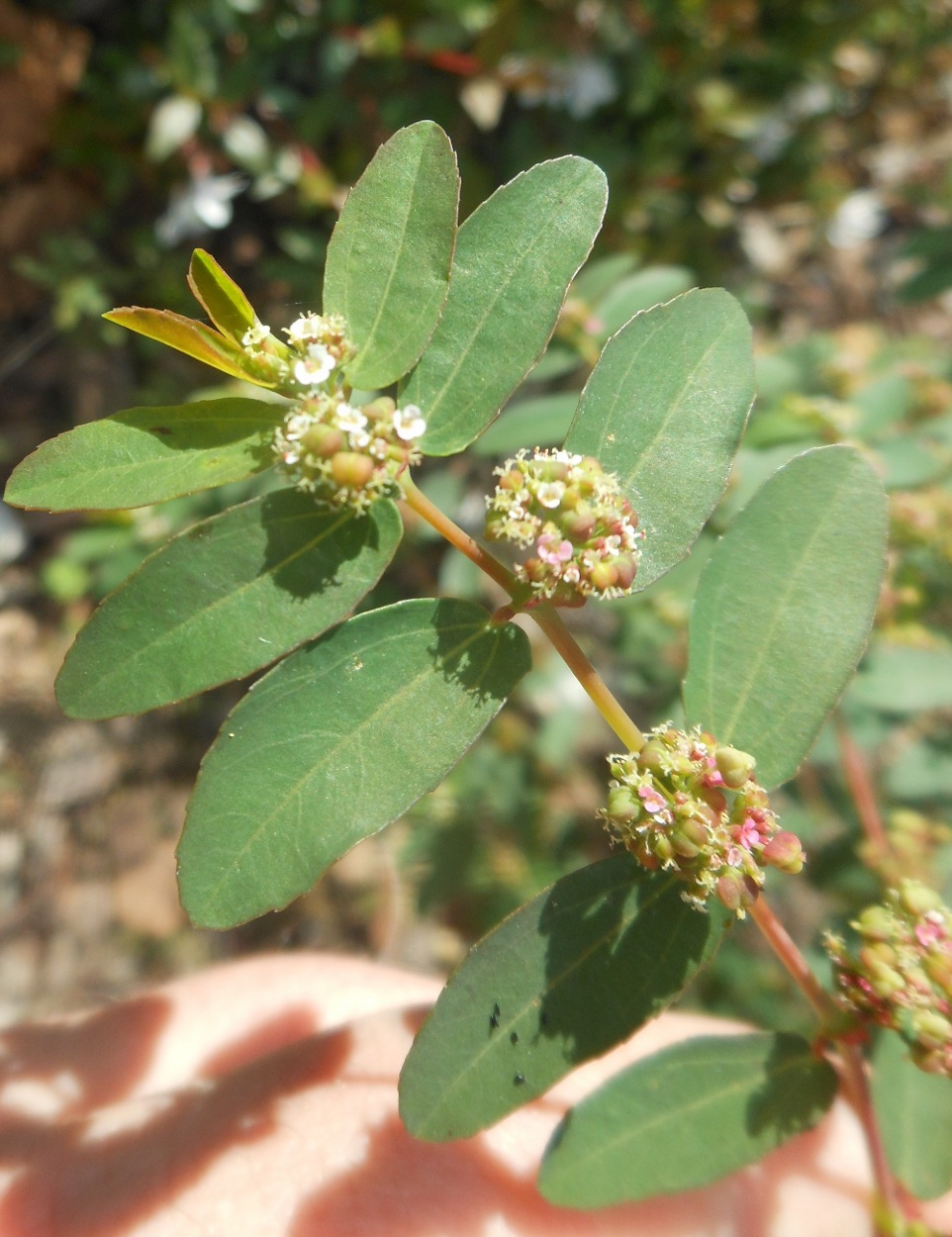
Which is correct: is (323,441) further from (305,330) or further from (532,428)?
(532,428)

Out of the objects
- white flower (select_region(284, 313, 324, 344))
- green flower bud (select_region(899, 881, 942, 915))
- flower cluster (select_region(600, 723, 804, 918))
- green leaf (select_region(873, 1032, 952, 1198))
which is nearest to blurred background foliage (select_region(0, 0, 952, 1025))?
green leaf (select_region(873, 1032, 952, 1198))

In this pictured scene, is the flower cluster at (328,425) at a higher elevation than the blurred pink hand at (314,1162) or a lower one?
higher

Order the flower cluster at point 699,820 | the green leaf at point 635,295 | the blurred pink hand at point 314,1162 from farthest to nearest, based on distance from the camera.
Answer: the green leaf at point 635,295
the blurred pink hand at point 314,1162
the flower cluster at point 699,820

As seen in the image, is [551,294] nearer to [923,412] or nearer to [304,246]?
[304,246]

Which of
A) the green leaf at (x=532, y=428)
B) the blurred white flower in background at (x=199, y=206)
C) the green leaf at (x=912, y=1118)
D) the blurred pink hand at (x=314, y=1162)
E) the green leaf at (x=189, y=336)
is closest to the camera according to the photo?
the green leaf at (x=189, y=336)

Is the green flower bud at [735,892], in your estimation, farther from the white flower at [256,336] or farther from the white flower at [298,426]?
the white flower at [256,336]

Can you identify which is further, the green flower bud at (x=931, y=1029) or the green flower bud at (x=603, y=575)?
the green flower bud at (x=931, y=1029)

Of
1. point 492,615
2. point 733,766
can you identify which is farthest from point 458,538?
point 733,766

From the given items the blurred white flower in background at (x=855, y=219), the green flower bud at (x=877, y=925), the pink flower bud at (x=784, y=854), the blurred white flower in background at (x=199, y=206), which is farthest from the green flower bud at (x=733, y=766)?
the blurred white flower in background at (x=855, y=219)
